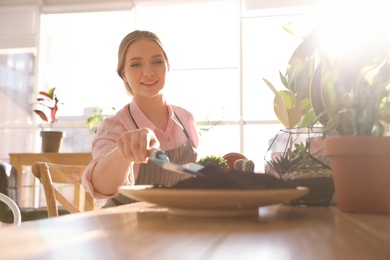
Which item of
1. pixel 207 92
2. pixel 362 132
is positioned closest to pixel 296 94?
pixel 362 132

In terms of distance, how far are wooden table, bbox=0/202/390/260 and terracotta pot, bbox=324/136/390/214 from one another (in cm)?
16

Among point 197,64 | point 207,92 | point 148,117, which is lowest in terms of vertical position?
point 148,117

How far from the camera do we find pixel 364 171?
0.71 meters

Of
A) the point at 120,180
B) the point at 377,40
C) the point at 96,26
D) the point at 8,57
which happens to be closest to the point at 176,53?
the point at 96,26

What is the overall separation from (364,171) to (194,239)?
418 millimetres

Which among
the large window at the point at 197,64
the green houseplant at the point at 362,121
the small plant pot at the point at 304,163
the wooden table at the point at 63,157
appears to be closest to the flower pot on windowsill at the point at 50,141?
the wooden table at the point at 63,157

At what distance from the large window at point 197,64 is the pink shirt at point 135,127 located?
2.88m

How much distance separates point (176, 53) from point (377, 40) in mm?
4339

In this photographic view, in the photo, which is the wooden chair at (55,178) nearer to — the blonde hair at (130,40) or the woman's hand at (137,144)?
the blonde hair at (130,40)

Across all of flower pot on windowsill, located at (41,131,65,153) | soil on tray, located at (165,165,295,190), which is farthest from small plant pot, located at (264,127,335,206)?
flower pot on windowsill, located at (41,131,65,153)

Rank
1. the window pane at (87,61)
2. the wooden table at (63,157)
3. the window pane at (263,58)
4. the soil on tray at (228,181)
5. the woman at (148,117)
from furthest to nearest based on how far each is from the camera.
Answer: the window pane at (87,61), the window pane at (263,58), the wooden table at (63,157), the woman at (148,117), the soil on tray at (228,181)

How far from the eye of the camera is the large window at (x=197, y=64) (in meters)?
4.84

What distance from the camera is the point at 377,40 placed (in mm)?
741

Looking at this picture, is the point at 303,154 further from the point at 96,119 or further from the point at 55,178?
the point at 96,119
